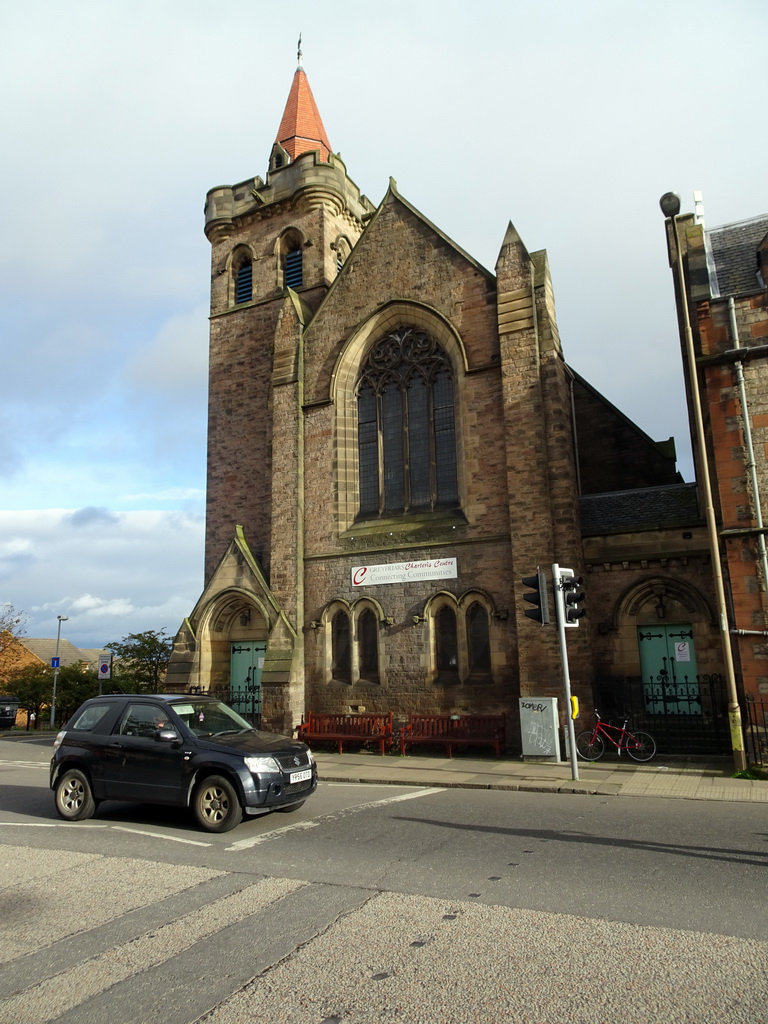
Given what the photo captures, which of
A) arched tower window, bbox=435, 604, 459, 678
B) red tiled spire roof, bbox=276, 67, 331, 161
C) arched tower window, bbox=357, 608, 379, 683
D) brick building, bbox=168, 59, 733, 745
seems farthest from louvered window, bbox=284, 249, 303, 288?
arched tower window, bbox=435, 604, 459, 678

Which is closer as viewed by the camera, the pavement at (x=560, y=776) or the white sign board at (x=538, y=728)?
the pavement at (x=560, y=776)

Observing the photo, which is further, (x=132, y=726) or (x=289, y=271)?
(x=289, y=271)

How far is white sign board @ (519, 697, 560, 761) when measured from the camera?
48.4 ft

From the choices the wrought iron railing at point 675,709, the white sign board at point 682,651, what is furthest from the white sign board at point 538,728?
the white sign board at point 682,651

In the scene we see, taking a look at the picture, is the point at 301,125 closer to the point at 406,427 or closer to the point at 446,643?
the point at 406,427

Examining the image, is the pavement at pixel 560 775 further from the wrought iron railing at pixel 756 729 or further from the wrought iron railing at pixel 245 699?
the wrought iron railing at pixel 245 699

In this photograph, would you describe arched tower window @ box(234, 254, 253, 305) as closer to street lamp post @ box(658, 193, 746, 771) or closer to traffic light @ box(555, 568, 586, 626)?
street lamp post @ box(658, 193, 746, 771)

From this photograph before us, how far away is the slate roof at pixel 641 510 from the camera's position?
1628 centimetres

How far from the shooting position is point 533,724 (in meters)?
14.9

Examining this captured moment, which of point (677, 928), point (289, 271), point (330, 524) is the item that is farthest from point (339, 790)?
point (289, 271)

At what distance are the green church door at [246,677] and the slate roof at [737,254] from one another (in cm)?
1399

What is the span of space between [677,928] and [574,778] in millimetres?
7626

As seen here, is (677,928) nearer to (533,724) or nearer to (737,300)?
(533,724)

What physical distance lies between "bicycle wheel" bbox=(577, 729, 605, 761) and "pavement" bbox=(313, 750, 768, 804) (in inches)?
8.6
